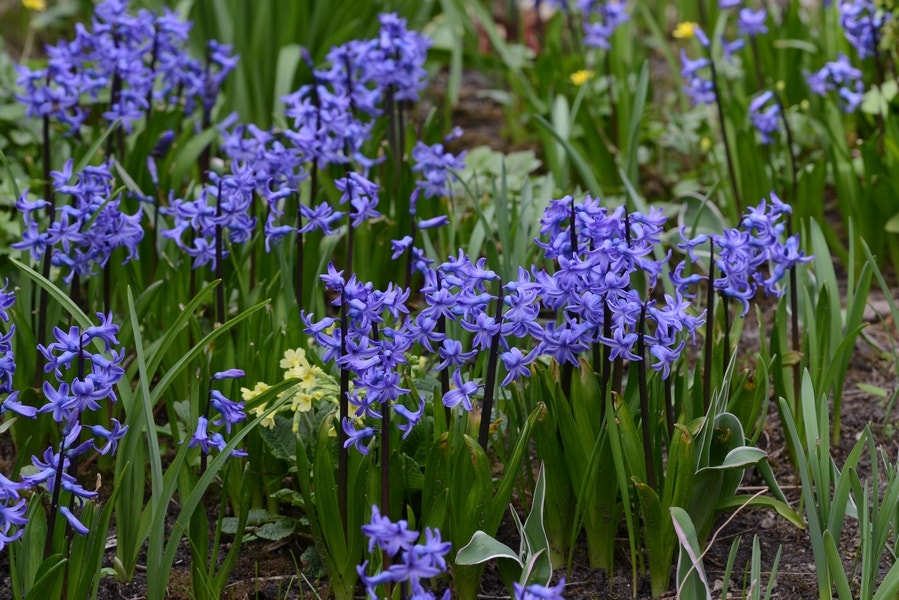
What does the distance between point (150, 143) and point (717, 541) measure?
229cm

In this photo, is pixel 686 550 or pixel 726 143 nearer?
pixel 686 550

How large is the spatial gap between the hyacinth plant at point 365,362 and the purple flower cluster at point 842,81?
0.97 ft

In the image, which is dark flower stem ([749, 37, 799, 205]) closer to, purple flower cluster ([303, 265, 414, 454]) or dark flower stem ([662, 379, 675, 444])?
dark flower stem ([662, 379, 675, 444])

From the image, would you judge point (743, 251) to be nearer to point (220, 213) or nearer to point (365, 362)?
point (365, 362)

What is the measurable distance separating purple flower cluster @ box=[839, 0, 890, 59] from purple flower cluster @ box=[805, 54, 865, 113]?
0.27 ft

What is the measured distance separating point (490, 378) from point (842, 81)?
272 centimetres

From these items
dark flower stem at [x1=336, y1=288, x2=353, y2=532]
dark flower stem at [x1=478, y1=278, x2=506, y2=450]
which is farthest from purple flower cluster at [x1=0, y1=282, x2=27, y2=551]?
dark flower stem at [x1=478, y1=278, x2=506, y2=450]

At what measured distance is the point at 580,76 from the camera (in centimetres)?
473

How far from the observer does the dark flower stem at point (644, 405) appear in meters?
2.21

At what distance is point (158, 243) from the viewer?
324 cm

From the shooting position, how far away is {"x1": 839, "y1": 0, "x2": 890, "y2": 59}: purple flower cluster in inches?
151

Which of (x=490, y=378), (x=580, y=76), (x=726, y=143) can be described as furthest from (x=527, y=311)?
(x=580, y=76)

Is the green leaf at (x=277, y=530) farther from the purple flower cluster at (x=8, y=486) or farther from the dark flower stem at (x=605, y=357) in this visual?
the dark flower stem at (x=605, y=357)

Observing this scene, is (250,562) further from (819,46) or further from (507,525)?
(819,46)
